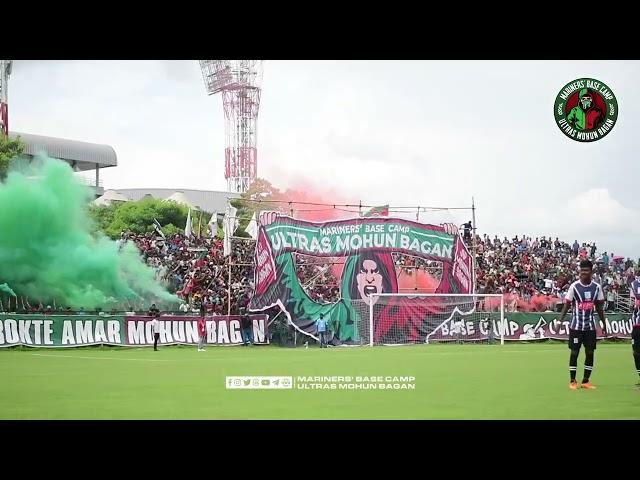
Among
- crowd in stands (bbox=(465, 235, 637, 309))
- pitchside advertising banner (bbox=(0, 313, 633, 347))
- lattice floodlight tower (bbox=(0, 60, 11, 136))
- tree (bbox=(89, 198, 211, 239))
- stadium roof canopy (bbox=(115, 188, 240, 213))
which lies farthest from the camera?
tree (bbox=(89, 198, 211, 239))

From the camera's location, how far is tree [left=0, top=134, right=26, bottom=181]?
11.6 meters

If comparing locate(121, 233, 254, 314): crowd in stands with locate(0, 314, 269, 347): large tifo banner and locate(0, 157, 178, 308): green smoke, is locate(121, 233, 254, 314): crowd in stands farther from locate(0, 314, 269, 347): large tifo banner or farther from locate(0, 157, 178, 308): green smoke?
locate(0, 314, 269, 347): large tifo banner

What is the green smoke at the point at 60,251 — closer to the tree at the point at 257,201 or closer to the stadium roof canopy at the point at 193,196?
the stadium roof canopy at the point at 193,196

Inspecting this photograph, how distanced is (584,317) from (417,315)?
9489mm

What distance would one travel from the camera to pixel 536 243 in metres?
13.7

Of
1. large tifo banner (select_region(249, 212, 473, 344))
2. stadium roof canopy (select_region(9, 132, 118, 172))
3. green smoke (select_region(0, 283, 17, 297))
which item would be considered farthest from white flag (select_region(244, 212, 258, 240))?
stadium roof canopy (select_region(9, 132, 118, 172))

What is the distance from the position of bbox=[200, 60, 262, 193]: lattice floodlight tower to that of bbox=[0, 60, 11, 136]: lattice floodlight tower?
2067mm

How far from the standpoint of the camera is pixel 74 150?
11.7 metres

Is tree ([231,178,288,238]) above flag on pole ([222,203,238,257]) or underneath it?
above

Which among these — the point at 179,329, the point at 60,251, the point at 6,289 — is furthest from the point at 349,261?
the point at 6,289

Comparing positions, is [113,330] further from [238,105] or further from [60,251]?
[238,105]

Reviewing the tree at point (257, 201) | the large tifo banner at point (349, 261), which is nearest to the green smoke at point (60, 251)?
the tree at point (257, 201)
